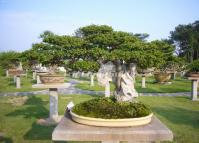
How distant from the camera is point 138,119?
308cm

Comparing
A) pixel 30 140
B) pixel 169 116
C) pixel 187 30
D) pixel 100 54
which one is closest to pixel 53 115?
pixel 30 140

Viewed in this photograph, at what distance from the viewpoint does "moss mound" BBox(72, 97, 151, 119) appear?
3.20m

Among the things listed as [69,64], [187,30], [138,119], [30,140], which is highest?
[187,30]

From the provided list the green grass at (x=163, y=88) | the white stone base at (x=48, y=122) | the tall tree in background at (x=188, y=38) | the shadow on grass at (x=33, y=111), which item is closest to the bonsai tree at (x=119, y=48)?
the white stone base at (x=48, y=122)

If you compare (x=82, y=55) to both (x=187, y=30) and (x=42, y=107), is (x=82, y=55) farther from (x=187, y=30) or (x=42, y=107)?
(x=187, y=30)

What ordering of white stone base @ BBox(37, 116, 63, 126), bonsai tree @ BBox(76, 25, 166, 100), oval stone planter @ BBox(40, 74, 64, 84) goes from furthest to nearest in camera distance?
white stone base @ BBox(37, 116, 63, 126), oval stone planter @ BBox(40, 74, 64, 84), bonsai tree @ BBox(76, 25, 166, 100)

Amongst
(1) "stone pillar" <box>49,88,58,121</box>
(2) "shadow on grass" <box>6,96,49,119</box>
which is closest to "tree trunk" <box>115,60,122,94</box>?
(1) "stone pillar" <box>49,88,58,121</box>

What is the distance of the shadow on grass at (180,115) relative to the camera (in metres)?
7.96

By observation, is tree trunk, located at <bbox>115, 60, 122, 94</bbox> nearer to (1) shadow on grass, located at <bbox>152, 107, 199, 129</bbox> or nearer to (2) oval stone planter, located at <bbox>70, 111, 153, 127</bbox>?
(2) oval stone planter, located at <bbox>70, 111, 153, 127</bbox>

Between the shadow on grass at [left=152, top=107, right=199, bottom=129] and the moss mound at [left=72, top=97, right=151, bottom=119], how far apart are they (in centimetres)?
463

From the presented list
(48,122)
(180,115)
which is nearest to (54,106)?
(48,122)

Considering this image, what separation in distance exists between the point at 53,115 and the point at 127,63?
5086 millimetres

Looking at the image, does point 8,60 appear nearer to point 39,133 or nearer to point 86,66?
point 39,133

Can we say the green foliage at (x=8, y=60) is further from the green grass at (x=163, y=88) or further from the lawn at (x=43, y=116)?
the lawn at (x=43, y=116)
